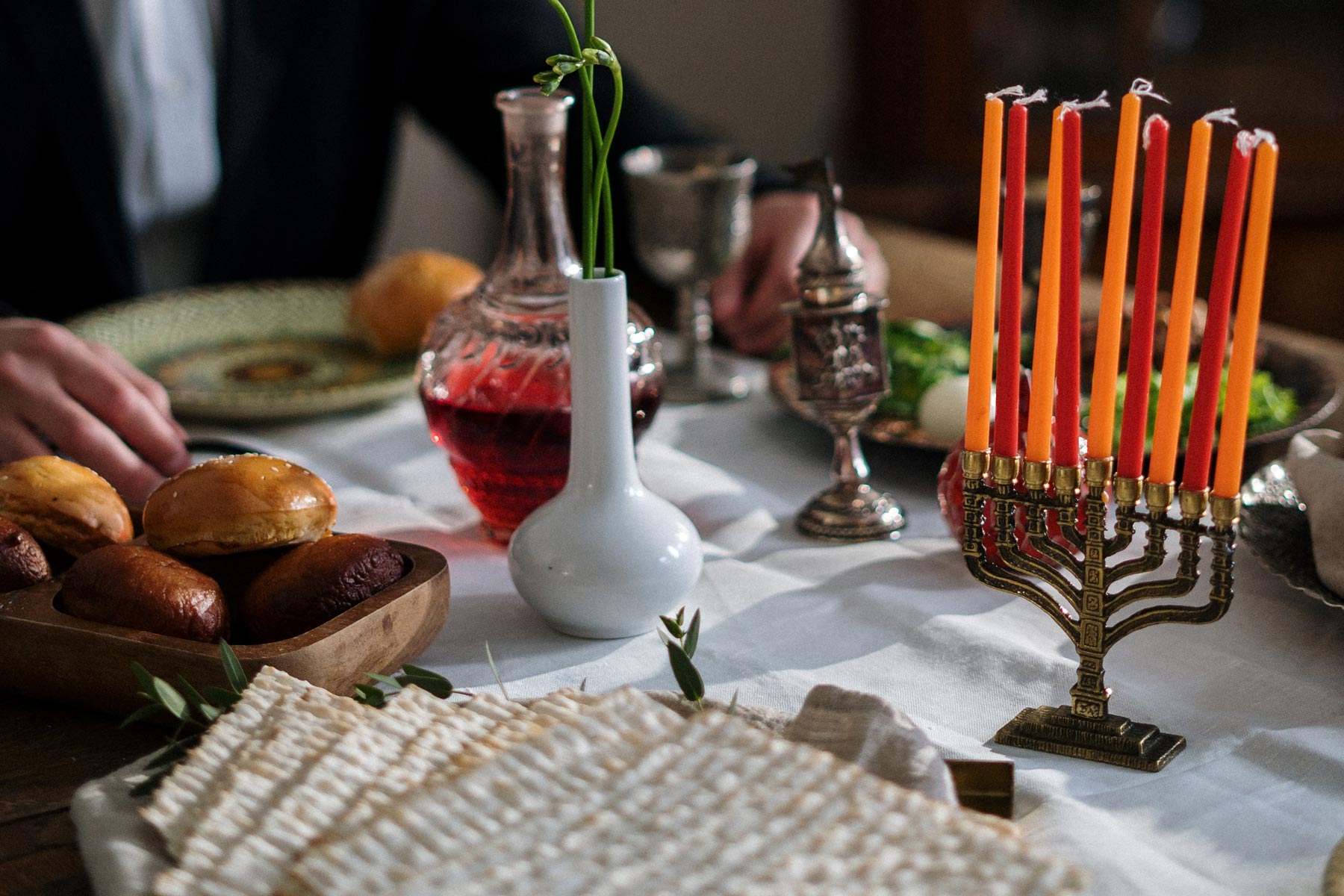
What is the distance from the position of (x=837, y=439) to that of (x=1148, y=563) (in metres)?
0.32

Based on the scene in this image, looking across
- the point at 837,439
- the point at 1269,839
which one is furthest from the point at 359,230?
the point at 1269,839

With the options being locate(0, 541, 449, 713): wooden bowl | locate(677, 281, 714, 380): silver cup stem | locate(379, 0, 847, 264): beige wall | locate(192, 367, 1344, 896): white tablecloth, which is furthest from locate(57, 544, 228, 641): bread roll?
locate(379, 0, 847, 264): beige wall

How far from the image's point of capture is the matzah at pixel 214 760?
1.31 feet

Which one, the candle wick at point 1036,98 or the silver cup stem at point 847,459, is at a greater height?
the candle wick at point 1036,98

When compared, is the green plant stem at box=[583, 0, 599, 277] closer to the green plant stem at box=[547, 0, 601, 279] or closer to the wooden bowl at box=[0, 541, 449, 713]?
the green plant stem at box=[547, 0, 601, 279]

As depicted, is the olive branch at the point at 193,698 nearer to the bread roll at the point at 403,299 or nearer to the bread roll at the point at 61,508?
the bread roll at the point at 61,508

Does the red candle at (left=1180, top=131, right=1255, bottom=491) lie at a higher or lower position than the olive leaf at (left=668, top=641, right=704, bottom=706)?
higher

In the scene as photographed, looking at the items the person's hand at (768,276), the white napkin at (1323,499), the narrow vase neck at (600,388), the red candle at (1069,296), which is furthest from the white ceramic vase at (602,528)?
the person's hand at (768,276)

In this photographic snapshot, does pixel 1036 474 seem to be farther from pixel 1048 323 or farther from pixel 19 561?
pixel 19 561

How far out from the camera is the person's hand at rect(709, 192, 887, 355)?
1.20 meters

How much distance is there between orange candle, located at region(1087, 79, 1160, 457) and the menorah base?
118mm

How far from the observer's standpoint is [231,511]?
1.90 ft

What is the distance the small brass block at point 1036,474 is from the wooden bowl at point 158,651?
0.91ft

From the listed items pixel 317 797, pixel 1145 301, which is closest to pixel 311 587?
pixel 317 797
